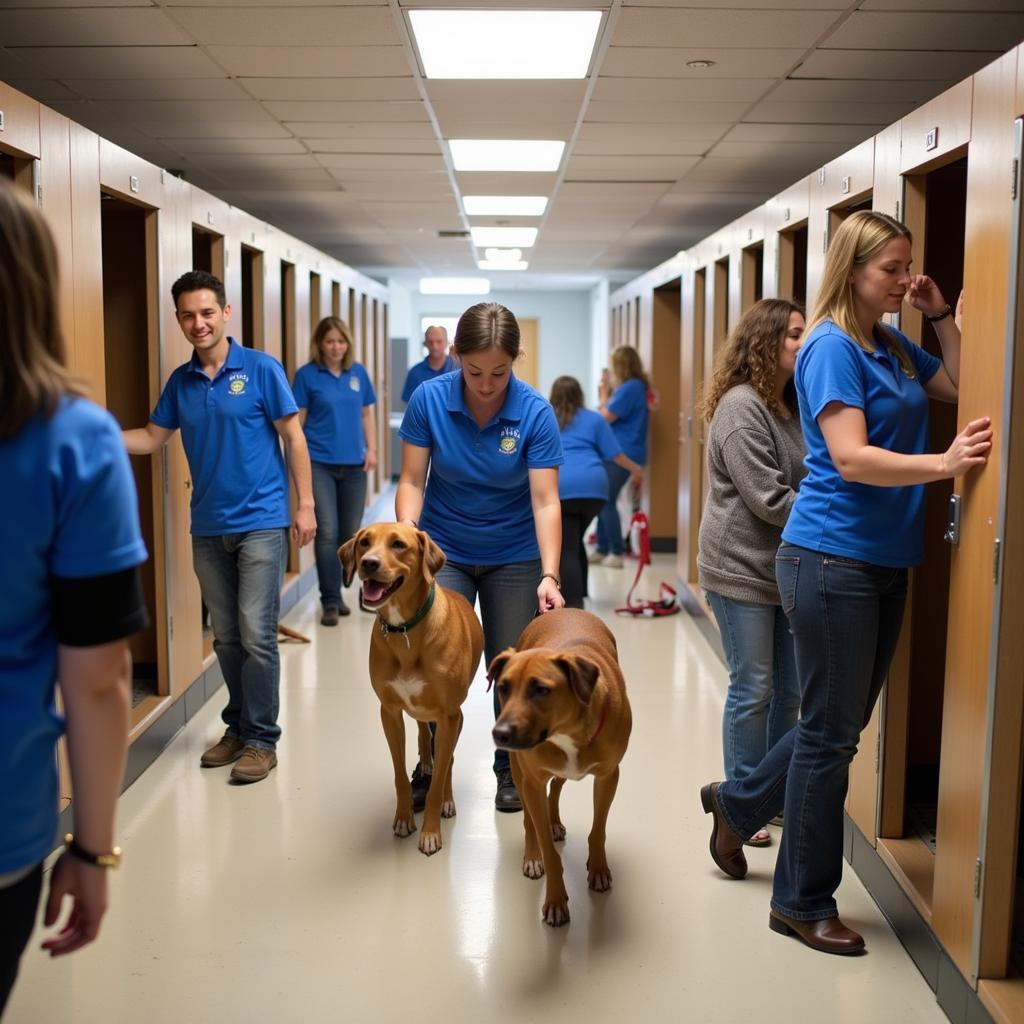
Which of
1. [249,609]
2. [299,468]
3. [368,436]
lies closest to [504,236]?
[368,436]

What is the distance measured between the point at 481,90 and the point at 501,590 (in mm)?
2753

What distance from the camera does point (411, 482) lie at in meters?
3.37

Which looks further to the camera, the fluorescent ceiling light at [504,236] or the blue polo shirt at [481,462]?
the fluorescent ceiling light at [504,236]

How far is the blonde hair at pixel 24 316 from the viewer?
1.20m

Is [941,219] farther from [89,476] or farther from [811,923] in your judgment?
[89,476]

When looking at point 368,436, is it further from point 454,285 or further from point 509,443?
point 454,285

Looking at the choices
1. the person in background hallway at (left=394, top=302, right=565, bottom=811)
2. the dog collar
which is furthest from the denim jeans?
the dog collar

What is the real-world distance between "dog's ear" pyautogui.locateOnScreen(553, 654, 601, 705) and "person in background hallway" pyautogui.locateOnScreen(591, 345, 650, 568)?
5.69 meters

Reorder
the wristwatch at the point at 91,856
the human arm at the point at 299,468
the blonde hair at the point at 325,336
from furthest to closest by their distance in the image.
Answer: the blonde hair at the point at 325,336 < the human arm at the point at 299,468 < the wristwatch at the point at 91,856

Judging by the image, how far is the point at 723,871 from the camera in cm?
325

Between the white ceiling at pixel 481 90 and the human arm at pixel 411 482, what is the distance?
166 centimetres

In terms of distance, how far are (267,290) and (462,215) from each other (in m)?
3.96

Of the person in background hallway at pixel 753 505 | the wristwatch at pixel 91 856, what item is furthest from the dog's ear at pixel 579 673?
the wristwatch at pixel 91 856

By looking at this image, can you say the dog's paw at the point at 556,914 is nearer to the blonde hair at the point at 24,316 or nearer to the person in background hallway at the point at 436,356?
the blonde hair at the point at 24,316
